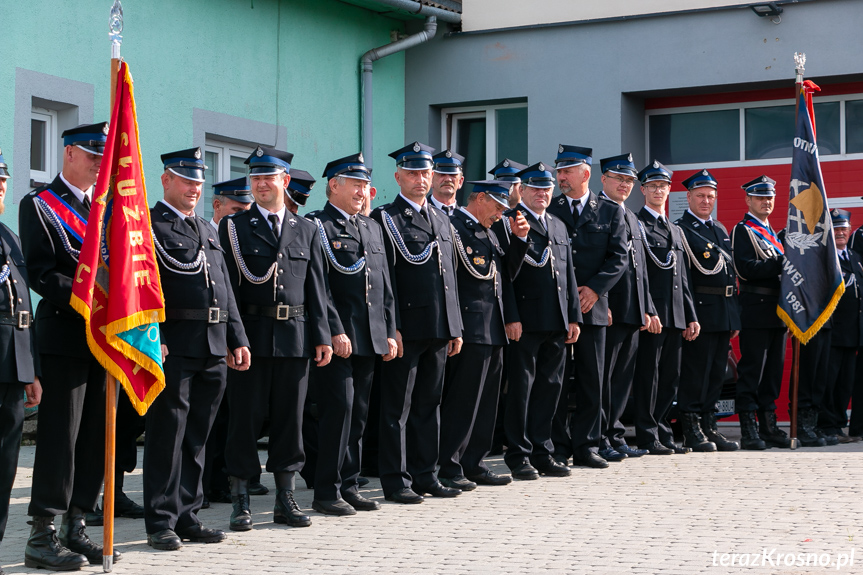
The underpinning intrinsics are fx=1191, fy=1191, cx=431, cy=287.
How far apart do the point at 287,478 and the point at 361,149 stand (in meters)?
6.99

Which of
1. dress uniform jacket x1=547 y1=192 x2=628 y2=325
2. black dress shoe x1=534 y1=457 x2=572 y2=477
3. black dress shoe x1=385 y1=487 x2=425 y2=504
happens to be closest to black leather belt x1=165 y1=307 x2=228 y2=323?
black dress shoe x1=385 y1=487 x2=425 y2=504

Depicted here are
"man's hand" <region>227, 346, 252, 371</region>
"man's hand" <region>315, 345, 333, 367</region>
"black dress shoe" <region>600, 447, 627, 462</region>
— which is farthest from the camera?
"black dress shoe" <region>600, 447, 627, 462</region>

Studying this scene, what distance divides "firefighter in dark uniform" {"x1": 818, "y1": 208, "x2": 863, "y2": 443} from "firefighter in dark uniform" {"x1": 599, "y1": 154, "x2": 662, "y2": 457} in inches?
95.3

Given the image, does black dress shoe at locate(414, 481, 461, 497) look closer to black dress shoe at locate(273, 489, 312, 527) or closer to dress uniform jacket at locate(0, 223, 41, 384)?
black dress shoe at locate(273, 489, 312, 527)

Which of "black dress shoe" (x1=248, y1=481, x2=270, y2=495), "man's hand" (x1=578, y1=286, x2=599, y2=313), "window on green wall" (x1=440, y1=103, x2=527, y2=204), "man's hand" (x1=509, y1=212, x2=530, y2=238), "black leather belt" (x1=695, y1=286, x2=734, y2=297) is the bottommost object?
"black dress shoe" (x1=248, y1=481, x2=270, y2=495)

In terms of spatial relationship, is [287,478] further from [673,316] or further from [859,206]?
[859,206]

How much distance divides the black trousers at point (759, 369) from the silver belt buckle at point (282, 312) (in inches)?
196

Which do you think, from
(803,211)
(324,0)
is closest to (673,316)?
(803,211)

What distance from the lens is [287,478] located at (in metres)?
6.58

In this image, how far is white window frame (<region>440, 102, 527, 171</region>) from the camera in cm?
1402

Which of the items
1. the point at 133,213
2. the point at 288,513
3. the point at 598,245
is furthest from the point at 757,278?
the point at 133,213

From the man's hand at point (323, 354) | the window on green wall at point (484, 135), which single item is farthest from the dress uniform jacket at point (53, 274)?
the window on green wall at point (484, 135)

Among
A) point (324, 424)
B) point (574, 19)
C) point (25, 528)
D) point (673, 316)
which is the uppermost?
point (574, 19)

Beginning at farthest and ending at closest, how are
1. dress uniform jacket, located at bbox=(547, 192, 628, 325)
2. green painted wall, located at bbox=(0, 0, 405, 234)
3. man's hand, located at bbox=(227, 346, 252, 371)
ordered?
green painted wall, located at bbox=(0, 0, 405, 234)
dress uniform jacket, located at bbox=(547, 192, 628, 325)
man's hand, located at bbox=(227, 346, 252, 371)
